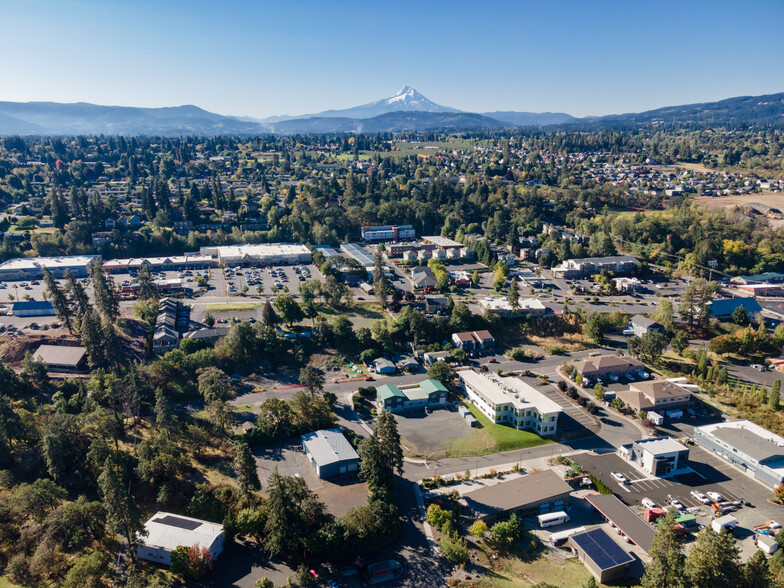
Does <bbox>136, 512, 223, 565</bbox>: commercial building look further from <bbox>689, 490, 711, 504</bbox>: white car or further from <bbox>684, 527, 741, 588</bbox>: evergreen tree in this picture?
<bbox>689, 490, 711, 504</bbox>: white car

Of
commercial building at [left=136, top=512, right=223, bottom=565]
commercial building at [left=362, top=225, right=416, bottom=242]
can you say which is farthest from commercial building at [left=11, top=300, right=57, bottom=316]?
commercial building at [left=362, top=225, right=416, bottom=242]

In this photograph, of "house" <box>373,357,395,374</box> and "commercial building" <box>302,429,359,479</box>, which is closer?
"commercial building" <box>302,429,359,479</box>

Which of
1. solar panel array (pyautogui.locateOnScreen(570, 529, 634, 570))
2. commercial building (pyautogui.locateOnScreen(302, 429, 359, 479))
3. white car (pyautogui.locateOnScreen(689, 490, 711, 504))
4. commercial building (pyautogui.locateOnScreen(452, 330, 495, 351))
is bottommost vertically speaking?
white car (pyautogui.locateOnScreen(689, 490, 711, 504))

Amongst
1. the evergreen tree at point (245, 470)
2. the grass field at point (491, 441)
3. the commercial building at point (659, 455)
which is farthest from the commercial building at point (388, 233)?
the evergreen tree at point (245, 470)

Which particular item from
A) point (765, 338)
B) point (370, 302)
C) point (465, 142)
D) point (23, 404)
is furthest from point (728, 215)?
point (465, 142)

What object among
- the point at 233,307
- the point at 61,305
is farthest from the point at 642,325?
the point at 61,305

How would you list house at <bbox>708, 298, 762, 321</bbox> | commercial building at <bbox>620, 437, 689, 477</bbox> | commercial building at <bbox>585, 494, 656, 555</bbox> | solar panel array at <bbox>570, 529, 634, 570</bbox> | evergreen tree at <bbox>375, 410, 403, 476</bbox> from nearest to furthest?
solar panel array at <bbox>570, 529, 634, 570</bbox> < commercial building at <bbox>585, 494, 656, 555</bbox> < evergreen tree at <bbox>375, 410, 403, 476</bbox> < commercial building at <bbox>620, 437, 689, 477</bbox> < house at <bbox>708, 298, 762, 321</bbox>

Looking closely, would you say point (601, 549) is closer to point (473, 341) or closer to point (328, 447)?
point (328, 447)
